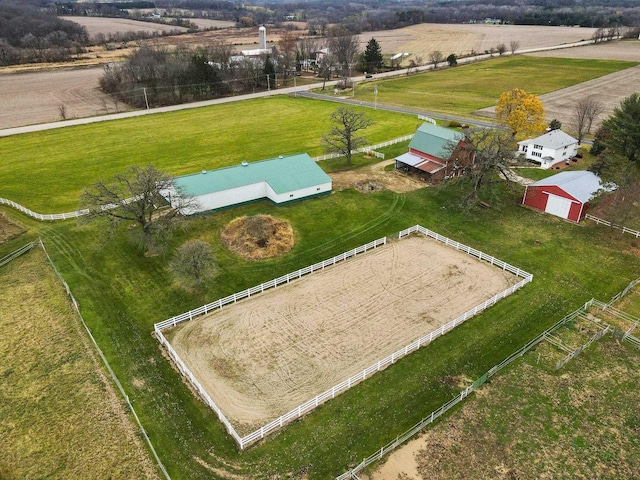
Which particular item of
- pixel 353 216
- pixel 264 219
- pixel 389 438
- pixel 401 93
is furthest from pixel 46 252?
pixel 401 93

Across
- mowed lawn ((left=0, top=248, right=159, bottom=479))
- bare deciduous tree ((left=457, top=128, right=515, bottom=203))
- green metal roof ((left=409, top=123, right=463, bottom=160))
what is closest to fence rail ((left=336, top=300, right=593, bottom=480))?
mowed lawn ((left=0, top=248, right=159, bottom=479))

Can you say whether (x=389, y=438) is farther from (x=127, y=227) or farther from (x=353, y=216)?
(x=127, y=227)

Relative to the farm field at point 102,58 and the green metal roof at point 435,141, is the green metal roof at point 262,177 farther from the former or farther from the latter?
the farm field at point 102,58

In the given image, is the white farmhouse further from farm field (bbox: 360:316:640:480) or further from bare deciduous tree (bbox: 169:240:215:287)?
bare deciduous tree (bbox: 169:240:215:287)

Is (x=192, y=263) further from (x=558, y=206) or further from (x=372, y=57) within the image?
(x=372, y=57)

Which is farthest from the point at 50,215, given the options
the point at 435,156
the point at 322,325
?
the point at 435,156

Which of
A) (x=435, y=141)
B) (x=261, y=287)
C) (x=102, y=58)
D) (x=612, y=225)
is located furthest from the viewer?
(x=102, y=58)
